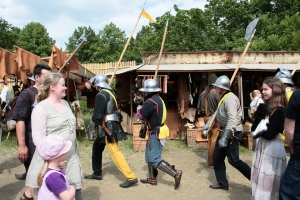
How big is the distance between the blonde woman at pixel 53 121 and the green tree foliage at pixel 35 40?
26.4m

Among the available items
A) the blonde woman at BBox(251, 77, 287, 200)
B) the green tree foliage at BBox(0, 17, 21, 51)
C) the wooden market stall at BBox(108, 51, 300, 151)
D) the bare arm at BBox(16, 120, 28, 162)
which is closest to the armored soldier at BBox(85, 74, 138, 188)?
the bare arm at BBox(16, 120, 28, 162)

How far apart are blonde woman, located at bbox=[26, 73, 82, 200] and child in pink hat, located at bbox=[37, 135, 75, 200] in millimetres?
425

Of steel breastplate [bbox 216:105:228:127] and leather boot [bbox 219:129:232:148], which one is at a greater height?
steel breastplate [bbox 216:105:228:127]

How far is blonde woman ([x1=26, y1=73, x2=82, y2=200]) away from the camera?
2.71 meters

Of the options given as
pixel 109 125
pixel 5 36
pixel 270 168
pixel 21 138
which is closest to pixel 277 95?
pixel 270 168

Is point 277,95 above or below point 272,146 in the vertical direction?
above

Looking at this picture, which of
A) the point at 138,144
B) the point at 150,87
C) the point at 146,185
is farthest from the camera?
the point at 138,144

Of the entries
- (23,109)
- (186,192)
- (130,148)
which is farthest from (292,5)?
(23,109)

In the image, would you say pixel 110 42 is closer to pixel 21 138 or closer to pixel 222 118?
pixel 222 118

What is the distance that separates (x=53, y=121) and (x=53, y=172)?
617 mm

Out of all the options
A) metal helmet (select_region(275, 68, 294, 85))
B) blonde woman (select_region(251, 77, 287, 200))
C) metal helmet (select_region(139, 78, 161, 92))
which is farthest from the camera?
metal helmet (select_region(139, 78, 161, 92))

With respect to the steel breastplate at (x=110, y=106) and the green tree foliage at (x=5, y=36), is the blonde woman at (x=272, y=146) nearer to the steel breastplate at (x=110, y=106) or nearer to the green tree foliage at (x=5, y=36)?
the steel breastplate at (x=110, y=106)

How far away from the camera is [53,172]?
229 cm

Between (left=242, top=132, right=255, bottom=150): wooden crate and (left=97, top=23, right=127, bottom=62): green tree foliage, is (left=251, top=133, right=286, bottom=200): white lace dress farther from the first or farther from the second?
(left=97, top=23, right=127, bottom=62): green tree foliage
